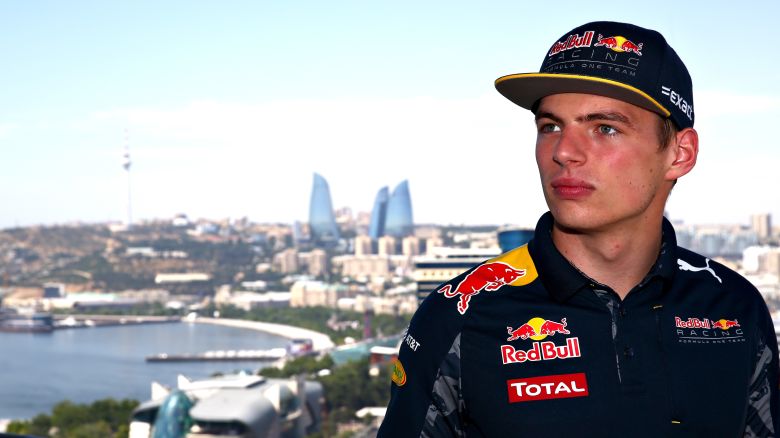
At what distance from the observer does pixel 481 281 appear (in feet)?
3.38

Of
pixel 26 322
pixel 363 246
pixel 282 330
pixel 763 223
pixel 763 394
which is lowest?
pixel 26 322

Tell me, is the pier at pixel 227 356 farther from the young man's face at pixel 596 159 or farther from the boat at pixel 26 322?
the young man's face at pixel 596 159

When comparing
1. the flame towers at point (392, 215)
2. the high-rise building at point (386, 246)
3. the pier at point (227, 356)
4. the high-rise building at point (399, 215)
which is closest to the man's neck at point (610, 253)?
the pier at point (227, 356)

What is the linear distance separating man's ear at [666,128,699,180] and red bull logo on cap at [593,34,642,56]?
10cm

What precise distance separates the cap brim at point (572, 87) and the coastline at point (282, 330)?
45.5 metres

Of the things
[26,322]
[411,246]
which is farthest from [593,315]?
[411,246]

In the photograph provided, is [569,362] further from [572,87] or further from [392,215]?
[392,215]

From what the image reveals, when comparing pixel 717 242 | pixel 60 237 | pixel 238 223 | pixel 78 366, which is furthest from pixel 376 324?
pixel 238 223

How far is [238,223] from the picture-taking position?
341 feet

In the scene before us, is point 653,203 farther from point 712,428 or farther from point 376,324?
point 376,324

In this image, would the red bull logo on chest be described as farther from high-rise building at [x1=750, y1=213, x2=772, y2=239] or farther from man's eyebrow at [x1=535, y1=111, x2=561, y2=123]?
high-rise building at [x1=750, y1=213, x2=772, y2=239]

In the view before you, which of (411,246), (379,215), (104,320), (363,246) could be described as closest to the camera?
(104,320)

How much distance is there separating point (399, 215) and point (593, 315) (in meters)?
78.5

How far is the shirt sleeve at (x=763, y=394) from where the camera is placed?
3.41 feet
